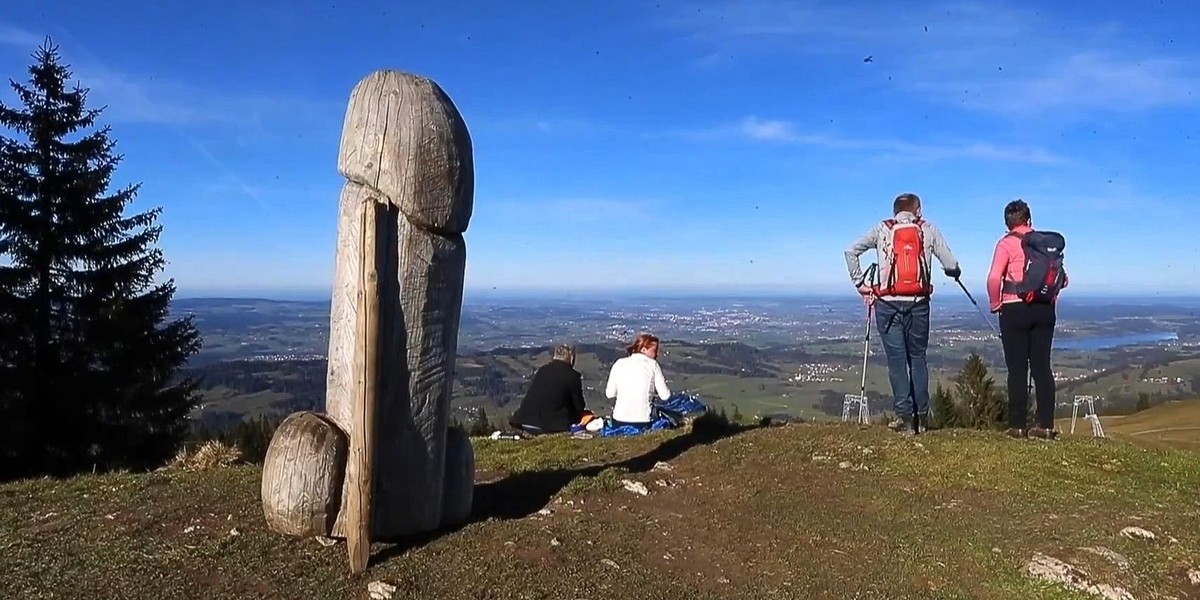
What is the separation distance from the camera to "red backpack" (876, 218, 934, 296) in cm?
859

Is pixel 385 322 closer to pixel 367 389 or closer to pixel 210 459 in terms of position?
pixel 367 389

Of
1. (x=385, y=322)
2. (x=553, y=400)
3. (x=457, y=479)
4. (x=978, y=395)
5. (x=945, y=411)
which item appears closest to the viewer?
(x=385, y=322)

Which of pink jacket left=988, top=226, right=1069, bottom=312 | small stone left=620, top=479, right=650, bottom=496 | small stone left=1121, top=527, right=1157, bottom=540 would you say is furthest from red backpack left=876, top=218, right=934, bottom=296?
small stone left=620, top=479, right=650, bottom=496

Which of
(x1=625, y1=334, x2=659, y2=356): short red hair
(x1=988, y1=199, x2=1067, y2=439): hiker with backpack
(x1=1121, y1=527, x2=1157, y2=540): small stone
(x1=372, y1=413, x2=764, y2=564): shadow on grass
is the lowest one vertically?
(x1=1121, y1=527, x2=1157, y2=540): small stone

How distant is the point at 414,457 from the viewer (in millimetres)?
5094

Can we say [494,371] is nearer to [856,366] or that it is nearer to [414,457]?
[856,366]

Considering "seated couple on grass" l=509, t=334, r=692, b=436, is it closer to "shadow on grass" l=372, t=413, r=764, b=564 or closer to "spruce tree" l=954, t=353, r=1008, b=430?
"shadow on grass" l=372, t=413, r=764, b=564

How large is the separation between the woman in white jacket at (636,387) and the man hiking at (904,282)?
2944 millimetres

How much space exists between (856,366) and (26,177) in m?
33.7

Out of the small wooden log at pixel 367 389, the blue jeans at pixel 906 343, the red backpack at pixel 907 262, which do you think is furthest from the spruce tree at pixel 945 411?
the small wooden log at pixel 367 389

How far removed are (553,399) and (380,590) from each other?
6852 mm

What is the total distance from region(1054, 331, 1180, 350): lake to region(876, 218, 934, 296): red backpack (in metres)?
49.7

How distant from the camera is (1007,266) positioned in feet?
28.1

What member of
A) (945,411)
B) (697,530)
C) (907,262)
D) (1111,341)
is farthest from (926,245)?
(1111,341)
